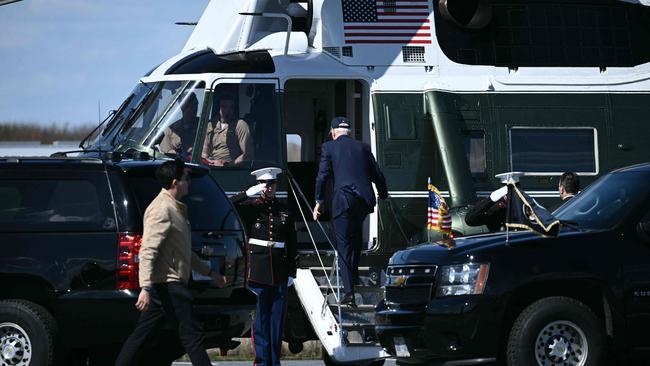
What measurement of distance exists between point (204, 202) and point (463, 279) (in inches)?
88.0


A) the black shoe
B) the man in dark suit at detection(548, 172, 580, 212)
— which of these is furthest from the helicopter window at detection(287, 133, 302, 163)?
the man in dark suit at detection(548, 172, 580, 212)

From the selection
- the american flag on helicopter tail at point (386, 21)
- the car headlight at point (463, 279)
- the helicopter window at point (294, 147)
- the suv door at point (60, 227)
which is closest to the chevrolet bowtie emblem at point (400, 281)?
the car headlight at point (463, 279)

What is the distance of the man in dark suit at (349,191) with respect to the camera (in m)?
12.8

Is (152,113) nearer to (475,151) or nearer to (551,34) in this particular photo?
(475,151)

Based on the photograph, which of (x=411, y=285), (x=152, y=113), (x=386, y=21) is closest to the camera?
(x=411, y=285)

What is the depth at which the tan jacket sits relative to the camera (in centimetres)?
946

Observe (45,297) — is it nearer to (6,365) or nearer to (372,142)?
(6,365)

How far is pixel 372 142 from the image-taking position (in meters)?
14.0

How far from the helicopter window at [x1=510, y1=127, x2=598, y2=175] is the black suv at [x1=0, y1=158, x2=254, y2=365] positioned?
4.90m

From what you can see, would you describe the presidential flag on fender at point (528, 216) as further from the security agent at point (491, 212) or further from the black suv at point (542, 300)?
the security agent at point (491, 212)

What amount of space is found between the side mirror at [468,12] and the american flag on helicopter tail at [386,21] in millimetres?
223

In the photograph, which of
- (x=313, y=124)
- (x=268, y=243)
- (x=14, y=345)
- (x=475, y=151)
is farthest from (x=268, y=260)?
(x=313, y=124)

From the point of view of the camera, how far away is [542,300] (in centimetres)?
1012

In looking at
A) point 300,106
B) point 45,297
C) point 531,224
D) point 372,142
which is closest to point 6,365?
point 45,297
